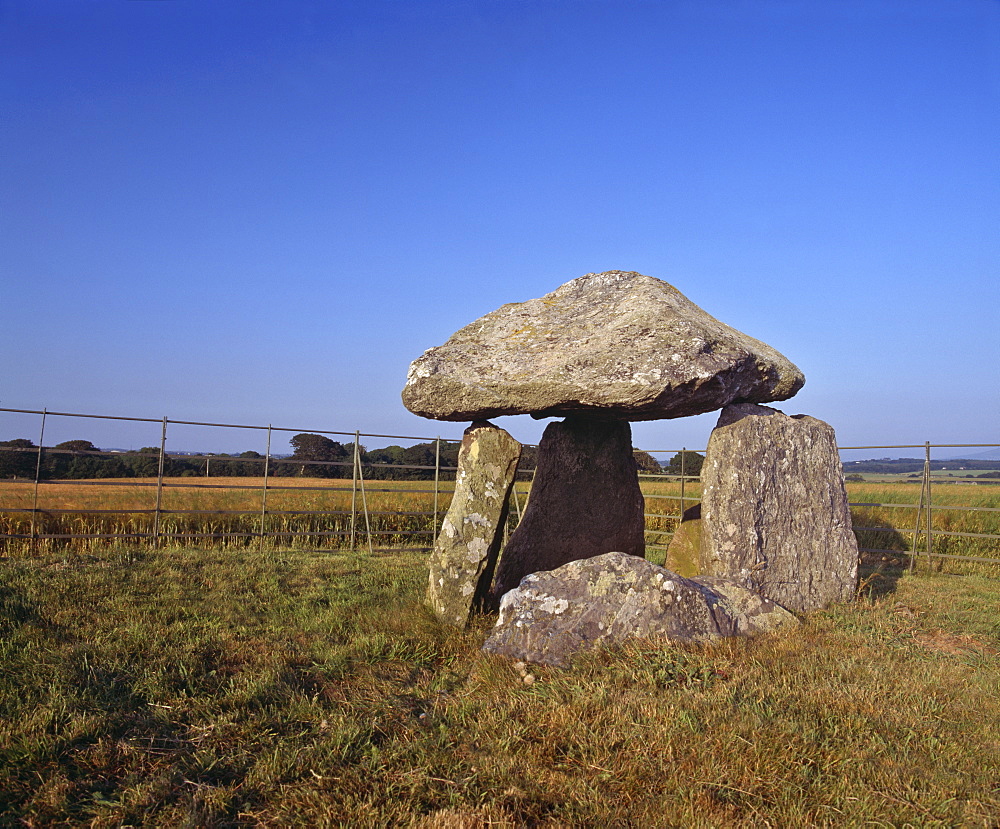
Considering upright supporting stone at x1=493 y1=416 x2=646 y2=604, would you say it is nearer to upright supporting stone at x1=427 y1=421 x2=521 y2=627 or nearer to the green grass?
upright supporting stone at x1=427 y1=421 x2=521 y2=627

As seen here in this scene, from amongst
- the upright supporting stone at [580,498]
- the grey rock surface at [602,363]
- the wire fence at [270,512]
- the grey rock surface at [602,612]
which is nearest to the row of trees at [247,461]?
the wire fence at [270,512]

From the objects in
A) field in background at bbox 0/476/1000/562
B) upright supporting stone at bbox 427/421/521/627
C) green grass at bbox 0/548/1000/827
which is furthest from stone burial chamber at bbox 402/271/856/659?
field in background at bbox 0/476/1000/562

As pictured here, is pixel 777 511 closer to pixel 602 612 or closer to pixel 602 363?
pixel 602 363

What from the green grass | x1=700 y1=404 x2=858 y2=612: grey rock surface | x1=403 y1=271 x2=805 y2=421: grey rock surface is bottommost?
the green grass

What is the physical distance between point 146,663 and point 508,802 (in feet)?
10.6

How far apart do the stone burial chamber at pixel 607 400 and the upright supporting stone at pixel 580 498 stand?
0.47ft

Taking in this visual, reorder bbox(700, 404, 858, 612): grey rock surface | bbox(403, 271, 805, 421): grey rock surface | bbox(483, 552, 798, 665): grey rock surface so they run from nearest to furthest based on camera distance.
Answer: bbox(483, 552, 798, 665): grey rock surface
bbox(403, 271, 805, 421): grey rock surface
bbox(700, 404, 858, 612): grey rock surface

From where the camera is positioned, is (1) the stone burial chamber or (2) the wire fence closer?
(1) the stone burial chamber

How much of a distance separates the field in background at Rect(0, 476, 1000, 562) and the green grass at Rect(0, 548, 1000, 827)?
4979 millimetres

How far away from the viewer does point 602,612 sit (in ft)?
18.3

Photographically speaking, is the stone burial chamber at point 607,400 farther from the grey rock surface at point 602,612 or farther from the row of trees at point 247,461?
the row of trees at point 247,461

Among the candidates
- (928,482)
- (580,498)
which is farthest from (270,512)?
(928,482)

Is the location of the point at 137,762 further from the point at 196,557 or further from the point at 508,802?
the point at 196,557

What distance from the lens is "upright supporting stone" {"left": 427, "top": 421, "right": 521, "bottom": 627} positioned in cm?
677
